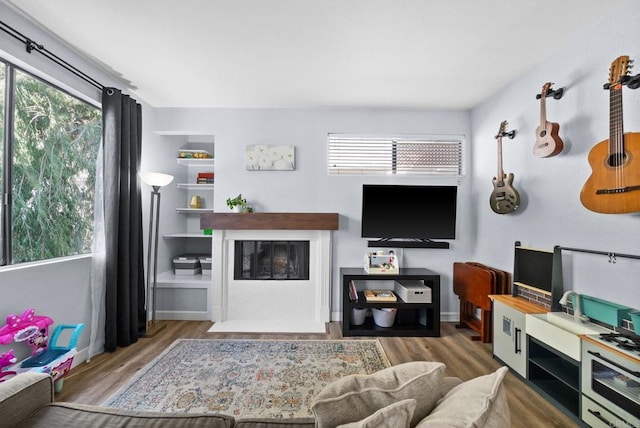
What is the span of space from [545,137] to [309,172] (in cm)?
230

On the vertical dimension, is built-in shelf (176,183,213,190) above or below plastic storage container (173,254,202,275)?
above

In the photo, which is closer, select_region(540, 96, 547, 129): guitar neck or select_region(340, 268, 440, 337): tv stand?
select_region(540, 96, 547, 129): guitar neck

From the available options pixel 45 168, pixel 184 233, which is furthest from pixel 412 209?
pixel 45 168

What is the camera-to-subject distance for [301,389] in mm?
2197

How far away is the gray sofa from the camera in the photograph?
0.77 m

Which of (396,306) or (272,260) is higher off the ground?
(272,260)

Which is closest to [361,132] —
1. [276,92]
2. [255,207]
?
[276,92]

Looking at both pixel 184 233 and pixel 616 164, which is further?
pixel 184 233

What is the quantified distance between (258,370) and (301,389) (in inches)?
17.2

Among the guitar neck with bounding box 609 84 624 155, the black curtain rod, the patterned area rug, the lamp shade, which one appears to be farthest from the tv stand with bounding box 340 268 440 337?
the black curtain rod

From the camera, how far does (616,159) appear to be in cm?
181

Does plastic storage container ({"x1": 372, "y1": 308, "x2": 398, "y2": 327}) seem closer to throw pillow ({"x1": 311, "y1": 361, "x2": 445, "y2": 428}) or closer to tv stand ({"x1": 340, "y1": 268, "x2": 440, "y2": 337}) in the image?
tv stand ({"x1": 340, "y1": 268, "x2": 440, "y2": 337})

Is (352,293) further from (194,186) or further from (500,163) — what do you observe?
(194,186)

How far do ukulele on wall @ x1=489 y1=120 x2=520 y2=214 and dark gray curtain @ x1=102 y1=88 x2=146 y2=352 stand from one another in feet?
11.6
